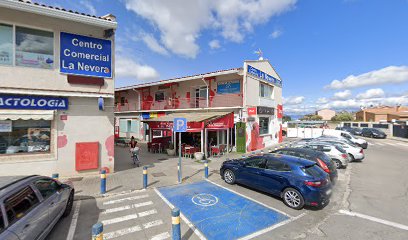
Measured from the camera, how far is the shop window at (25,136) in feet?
26.6

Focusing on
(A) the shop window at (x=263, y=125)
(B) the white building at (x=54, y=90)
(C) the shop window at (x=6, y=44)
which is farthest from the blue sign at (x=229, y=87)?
(C) the shop window at (x=6, y=44)

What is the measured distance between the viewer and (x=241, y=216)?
579 centimetres

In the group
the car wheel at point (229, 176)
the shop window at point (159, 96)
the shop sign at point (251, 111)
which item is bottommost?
the car wheel at point (229, 176)

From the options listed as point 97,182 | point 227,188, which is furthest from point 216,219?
point 97,182

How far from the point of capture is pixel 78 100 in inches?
361

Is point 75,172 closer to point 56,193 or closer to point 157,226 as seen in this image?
point 56,193

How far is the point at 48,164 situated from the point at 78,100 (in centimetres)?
303

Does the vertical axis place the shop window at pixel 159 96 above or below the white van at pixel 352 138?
above

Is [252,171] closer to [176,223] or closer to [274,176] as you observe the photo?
[274,176]

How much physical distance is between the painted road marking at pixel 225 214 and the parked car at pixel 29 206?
10.6 feet

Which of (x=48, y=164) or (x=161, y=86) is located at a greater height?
(x=161, y=86)

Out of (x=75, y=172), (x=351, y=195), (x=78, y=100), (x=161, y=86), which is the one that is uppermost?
(x=161, y=86)

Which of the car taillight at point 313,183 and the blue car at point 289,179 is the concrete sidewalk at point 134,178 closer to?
the blue car at point 289,179

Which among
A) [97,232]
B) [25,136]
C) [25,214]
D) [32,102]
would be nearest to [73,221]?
[25,214]
